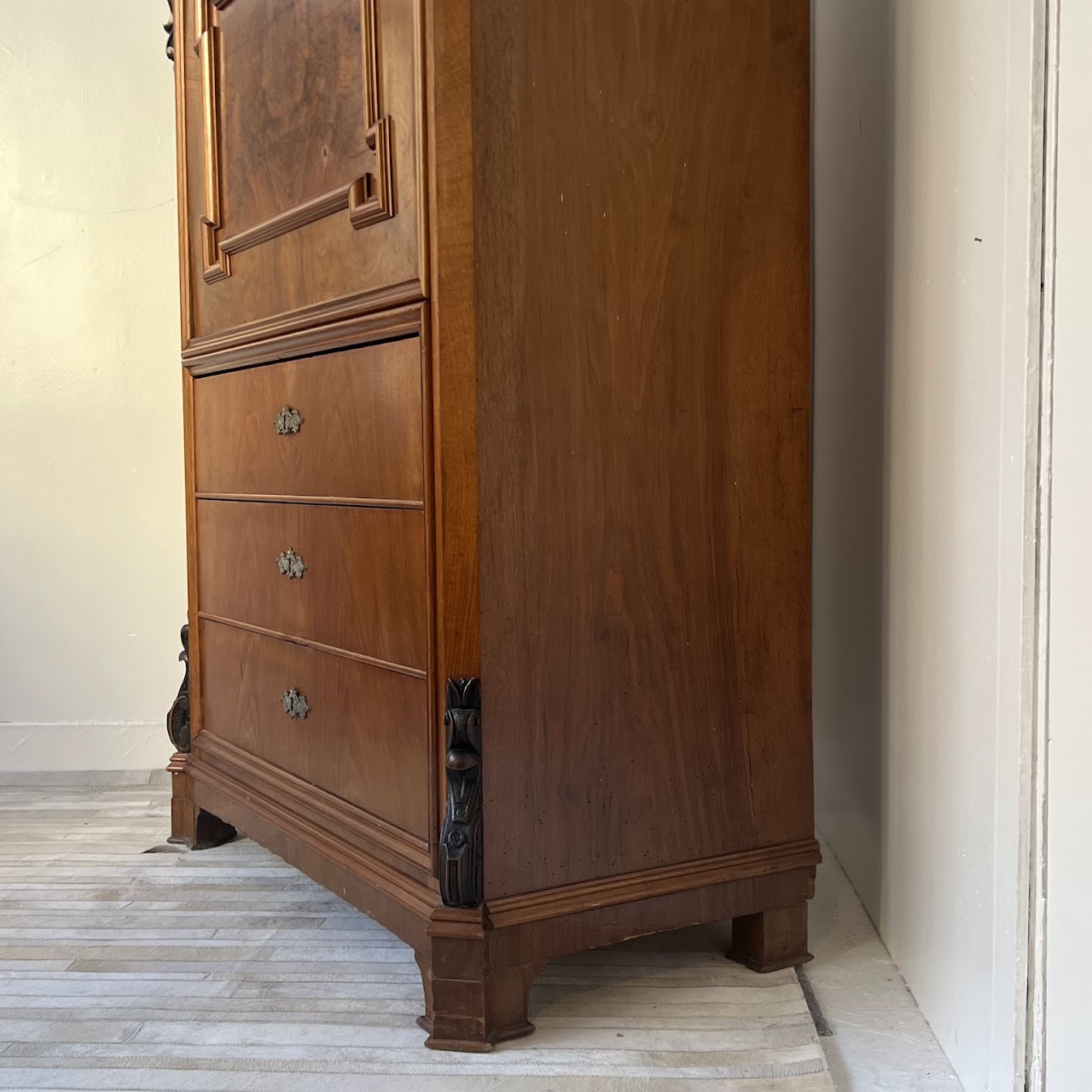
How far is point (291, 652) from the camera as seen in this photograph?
1604 millimetres

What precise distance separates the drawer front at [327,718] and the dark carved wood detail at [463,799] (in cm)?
7

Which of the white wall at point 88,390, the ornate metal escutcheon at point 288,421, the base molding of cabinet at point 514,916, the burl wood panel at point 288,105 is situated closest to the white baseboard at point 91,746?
the white wall at point 88,390

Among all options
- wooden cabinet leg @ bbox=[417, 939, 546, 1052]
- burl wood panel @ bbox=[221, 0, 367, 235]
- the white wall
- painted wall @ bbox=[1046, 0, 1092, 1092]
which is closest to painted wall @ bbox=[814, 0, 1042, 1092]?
painted wall @ bbox=[1046, 0, 1092, 1092]

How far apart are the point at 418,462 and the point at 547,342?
0.19 m

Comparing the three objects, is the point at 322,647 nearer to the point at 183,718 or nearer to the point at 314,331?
the point at 314,331

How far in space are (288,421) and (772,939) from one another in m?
0.91

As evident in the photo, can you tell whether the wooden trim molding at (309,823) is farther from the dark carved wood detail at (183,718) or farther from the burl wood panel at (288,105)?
the burl wood panel at (288,105)

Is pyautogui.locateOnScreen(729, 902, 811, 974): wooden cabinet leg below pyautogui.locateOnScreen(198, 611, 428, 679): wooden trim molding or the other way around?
below

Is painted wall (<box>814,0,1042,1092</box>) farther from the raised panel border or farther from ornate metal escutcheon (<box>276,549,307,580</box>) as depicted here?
ornate metal escutcheon (<box>276,549,307,580</box>)

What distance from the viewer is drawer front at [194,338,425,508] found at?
1320mm

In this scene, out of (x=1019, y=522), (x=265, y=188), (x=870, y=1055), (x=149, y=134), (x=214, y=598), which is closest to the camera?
(x=1019, y=522)

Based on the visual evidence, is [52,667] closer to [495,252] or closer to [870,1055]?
[495,252]

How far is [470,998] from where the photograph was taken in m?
1.26

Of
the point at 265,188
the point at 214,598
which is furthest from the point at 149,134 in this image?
the point at 214,598
